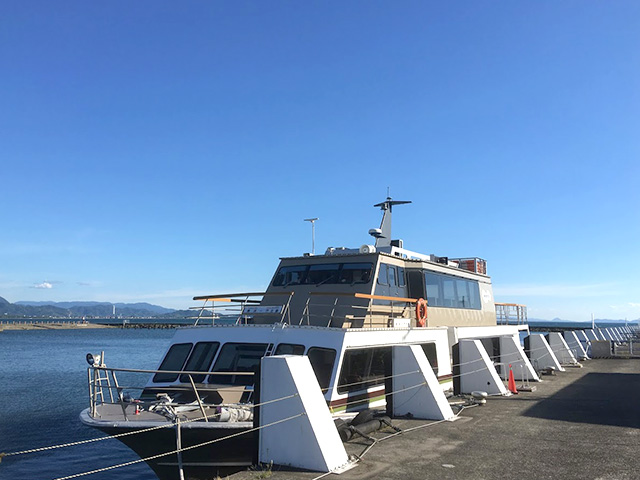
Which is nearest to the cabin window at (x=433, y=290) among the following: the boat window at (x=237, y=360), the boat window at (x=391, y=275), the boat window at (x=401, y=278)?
the boat window at (x=401, y=278)

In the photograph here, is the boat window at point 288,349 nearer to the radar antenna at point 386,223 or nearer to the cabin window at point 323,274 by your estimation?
the cabin window at point 323,274

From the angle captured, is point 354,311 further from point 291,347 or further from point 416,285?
point 416,285

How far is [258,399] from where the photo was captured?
8.41 metres

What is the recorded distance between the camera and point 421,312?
1537cm

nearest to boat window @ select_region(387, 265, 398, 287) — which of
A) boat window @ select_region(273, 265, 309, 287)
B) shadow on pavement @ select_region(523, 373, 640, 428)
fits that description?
boat window @ select_region(273, 265, 309, 287)

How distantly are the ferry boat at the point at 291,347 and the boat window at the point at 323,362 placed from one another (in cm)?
2

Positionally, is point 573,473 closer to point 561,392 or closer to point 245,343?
point 245,343

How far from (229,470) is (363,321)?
5.41 m

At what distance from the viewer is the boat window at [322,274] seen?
49.7ft

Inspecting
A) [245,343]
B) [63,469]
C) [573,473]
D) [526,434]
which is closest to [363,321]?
[245,343]

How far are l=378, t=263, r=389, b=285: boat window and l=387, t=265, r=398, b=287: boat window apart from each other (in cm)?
19

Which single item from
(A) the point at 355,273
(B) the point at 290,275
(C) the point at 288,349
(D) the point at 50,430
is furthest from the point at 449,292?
(D) the point at 50,430

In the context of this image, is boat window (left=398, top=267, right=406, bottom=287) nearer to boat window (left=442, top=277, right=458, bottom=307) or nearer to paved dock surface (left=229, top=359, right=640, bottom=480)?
boat window (left=442, top=277, right=458, bottom=307)

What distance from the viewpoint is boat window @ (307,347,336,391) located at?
444 inches
